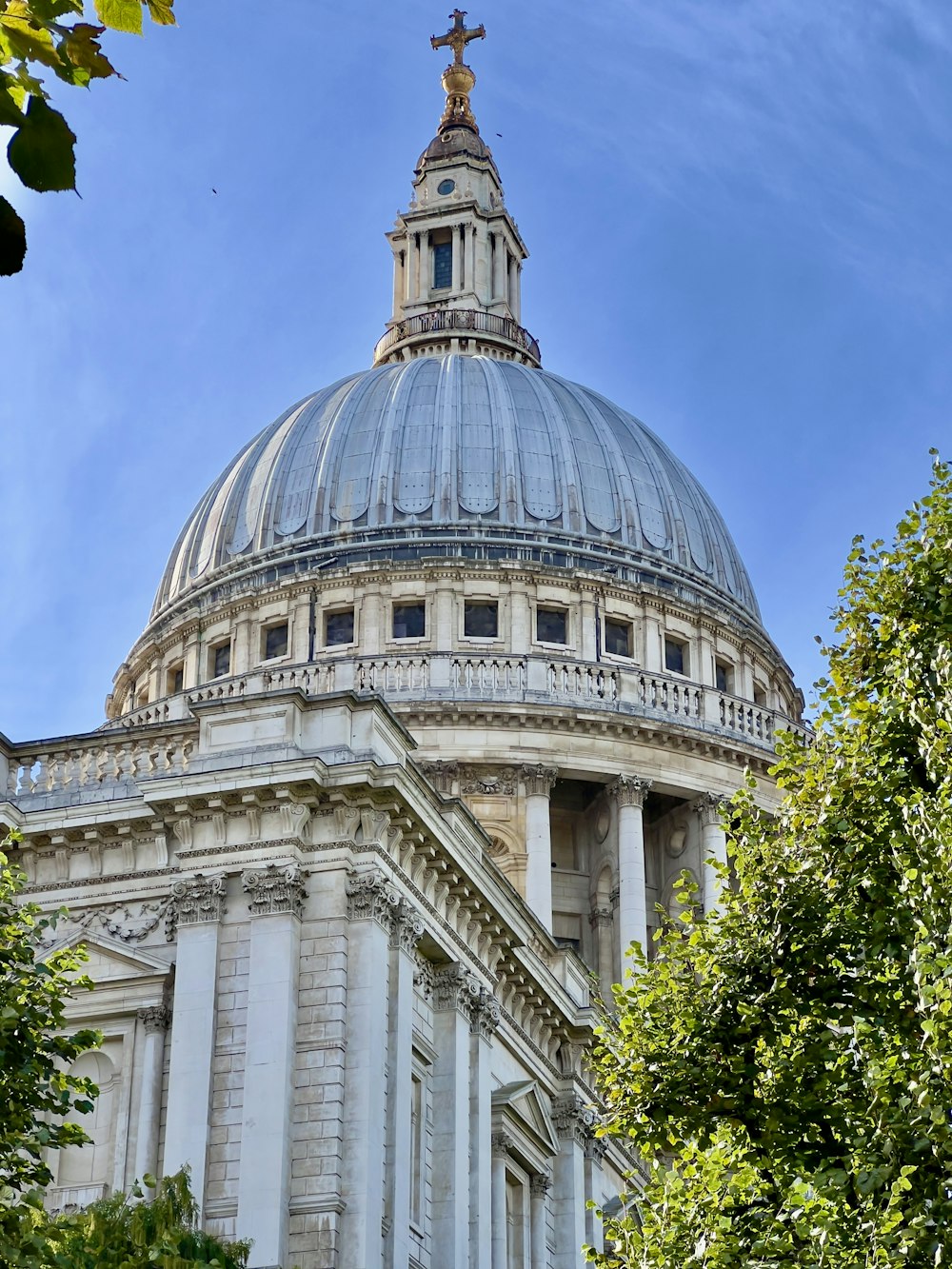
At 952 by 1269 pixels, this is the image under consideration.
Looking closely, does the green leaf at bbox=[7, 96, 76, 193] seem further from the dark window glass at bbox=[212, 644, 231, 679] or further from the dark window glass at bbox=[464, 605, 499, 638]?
the dark window glass at bbox=[212, 644, 231, 679]

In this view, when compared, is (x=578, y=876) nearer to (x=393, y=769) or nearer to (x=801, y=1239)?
(x=393, y=769)

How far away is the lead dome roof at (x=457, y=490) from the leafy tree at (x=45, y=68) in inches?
2192

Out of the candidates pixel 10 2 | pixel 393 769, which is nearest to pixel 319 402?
pixel 393 769

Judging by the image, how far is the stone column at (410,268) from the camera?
77.6 m

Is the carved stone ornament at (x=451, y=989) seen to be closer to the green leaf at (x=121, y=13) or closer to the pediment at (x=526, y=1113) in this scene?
the pediment at (x=526, y=1113)

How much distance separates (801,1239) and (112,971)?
14112 mm

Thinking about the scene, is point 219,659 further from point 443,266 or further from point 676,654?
point 443,266

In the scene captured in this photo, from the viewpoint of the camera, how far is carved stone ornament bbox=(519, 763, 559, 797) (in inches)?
2345

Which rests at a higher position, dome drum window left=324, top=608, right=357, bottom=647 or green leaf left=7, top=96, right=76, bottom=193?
dome drum window left=324, top=608, right=357, bottom=647

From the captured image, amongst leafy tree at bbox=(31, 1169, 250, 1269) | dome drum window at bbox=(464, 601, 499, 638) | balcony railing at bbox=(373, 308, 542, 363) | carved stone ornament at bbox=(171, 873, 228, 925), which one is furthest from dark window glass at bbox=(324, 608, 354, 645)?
leafy tree at bbox=(31, 1169, 250, 1269)

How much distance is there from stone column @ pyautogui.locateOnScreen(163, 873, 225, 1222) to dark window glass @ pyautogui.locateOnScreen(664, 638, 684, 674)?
34.7 meters

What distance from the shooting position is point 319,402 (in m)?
71.4

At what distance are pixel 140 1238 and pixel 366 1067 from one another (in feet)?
23.2

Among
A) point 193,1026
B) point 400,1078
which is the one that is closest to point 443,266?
point 400,1078
